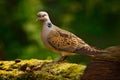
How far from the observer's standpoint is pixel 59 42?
10.7 metres

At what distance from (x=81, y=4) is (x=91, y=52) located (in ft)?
A: 18.8

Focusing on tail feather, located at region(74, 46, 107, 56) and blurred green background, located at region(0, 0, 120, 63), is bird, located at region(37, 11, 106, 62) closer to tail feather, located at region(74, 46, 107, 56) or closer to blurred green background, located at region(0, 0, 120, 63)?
→ tail feather, located at region(74, 46, 107, 56)

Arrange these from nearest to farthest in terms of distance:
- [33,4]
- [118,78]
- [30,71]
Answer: [118,78], [30,71], [33,4]

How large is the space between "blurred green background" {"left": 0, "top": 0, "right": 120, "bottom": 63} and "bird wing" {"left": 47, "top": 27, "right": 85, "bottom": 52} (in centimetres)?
428

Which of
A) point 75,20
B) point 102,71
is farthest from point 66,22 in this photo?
point 102,71

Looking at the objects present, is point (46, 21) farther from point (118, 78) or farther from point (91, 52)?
point (118, 78)

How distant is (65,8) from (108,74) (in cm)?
672

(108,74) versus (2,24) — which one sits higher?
(2,24)

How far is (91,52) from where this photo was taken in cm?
1044

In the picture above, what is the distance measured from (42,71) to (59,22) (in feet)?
18.3

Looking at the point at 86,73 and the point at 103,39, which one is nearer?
the point at 86,73

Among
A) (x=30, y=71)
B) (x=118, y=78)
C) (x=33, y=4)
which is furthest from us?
(x=33, y=4)

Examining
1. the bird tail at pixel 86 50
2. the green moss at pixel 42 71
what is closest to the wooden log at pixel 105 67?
the green moss at pixel 42 71

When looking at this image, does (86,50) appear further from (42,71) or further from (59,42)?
(42,71)
